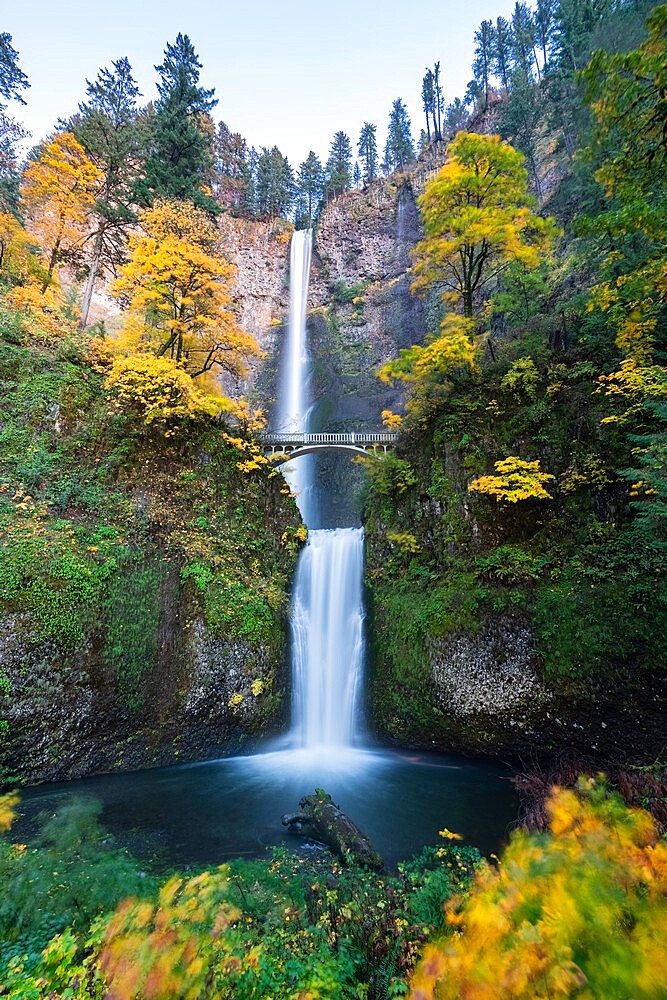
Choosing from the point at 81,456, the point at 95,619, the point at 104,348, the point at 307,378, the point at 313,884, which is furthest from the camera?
the point at 307,378

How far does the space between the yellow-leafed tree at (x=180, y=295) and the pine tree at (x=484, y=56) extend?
46.5 meters

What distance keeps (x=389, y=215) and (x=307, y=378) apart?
17.1m

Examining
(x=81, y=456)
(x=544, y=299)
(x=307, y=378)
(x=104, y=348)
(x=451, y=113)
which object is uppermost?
(x=451, y=113)

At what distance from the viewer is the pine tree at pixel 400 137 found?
139ft

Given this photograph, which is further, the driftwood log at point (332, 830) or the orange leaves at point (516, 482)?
the orange leaves at point (516, 482)

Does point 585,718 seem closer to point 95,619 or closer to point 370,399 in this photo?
point 95,619

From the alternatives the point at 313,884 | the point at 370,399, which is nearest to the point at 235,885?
the point at 313,884

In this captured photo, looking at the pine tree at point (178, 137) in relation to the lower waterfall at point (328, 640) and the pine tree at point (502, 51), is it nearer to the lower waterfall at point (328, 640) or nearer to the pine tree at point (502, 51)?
the lower waterfall at point (328, 640)

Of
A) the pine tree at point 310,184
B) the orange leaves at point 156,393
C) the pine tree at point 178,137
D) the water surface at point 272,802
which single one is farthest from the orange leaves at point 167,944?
the pine tree at point 310,184

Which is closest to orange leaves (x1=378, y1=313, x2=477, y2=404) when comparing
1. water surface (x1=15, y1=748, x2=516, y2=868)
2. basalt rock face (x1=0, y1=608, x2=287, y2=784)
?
basalt rock face (x1=0, y1=608, x2=287, y2=784)

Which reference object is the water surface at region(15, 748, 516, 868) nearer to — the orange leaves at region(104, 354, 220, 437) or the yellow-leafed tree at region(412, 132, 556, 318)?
the orange leaves at region(104, 354, 220, 437)

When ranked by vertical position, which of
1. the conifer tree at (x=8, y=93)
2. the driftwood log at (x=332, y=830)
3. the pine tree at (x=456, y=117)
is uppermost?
the pine tree at (x=456, y=117)

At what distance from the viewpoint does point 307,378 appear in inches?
1148

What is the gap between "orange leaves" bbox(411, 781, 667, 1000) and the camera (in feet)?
5.44
